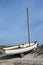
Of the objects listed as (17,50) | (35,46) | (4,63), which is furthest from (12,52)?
(35,46)

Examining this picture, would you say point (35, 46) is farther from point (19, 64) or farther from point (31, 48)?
point (19, 64)

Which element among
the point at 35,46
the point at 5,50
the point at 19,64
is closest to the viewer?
the point at 19,64

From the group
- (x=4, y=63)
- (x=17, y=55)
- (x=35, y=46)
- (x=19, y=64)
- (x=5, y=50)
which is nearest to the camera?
(x=19, y=64)

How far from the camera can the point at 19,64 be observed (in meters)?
21.2

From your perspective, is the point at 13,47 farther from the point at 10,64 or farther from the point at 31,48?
the point at 10,64

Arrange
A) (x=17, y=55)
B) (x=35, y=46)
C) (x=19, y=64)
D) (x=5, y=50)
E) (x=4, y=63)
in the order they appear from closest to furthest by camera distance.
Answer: (x=19, y=64) → (x=4, y=63) → (x=5, y=50) → (x=17, y=55) → (x=35, y=46)

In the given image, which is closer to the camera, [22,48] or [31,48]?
[22,48]

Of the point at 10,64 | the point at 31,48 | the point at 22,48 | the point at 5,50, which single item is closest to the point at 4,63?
the point at 10,64

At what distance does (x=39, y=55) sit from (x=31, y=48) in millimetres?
3269

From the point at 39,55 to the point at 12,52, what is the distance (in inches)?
141

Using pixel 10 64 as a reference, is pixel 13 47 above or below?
above

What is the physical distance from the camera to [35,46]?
1174 inches

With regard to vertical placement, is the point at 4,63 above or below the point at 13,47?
below

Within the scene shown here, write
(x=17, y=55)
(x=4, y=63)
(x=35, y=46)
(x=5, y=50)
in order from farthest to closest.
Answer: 1. (x=35, y=46)
2. (x=17, y=55)
3. (x=5, y=50)
4. (x=4, y=63)
